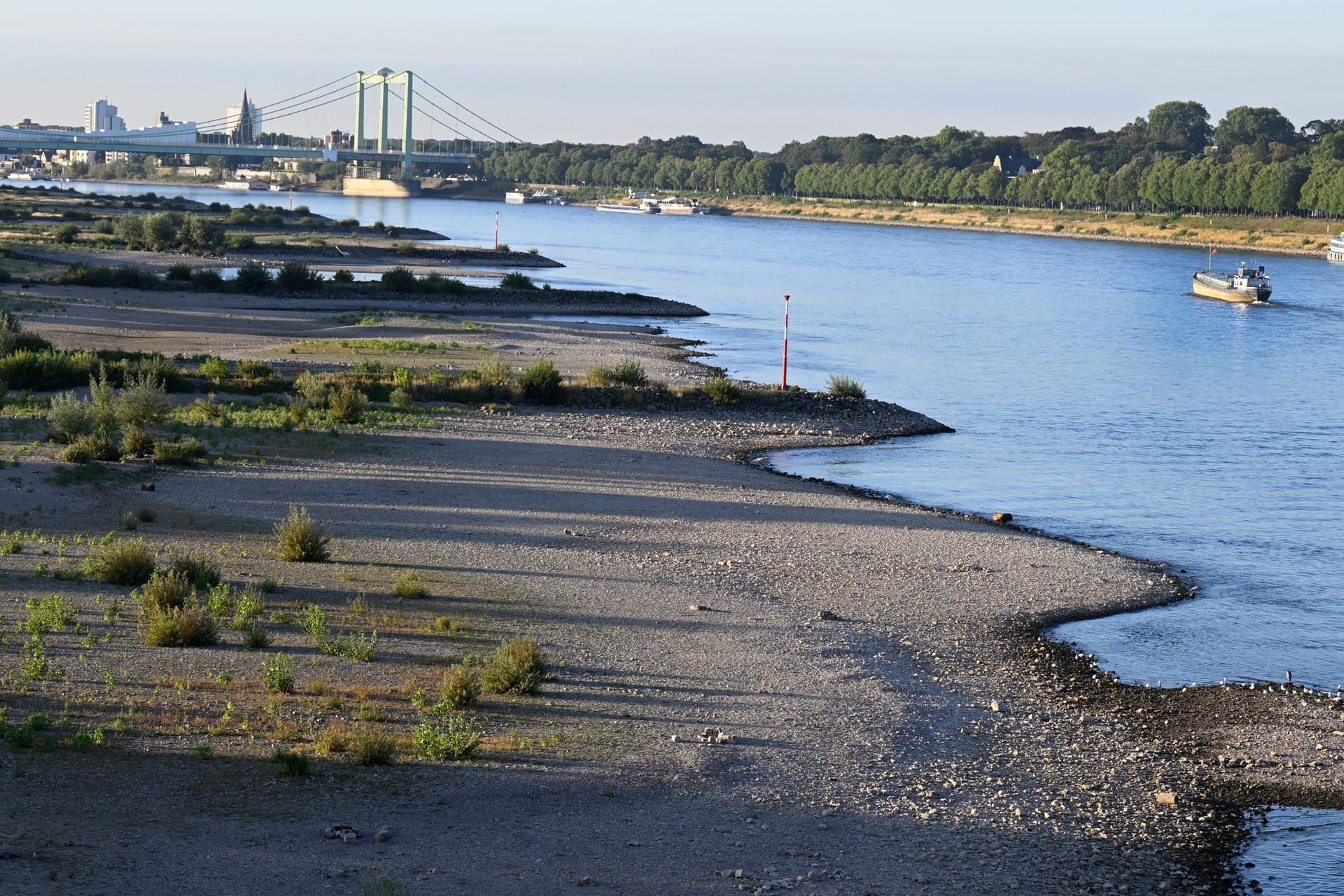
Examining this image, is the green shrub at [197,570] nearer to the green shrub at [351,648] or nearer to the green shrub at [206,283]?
the green shrub at [351,648]

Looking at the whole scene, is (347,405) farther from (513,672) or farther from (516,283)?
(516,283)

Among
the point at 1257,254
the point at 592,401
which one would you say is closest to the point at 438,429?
the point at 592,401

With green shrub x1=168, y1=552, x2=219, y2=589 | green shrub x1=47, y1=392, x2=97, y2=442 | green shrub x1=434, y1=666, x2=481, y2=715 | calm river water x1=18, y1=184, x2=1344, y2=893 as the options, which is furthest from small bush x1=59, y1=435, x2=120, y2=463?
calm river water x1=18, y1=184, x2=1344, y2=893

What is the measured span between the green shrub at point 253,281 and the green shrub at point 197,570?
39405 mm

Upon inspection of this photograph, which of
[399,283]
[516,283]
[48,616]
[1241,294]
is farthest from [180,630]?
[1241,294]

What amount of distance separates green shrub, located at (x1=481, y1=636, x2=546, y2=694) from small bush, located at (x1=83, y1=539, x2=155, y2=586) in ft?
14.3

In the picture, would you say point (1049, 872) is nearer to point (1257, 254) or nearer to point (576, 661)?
point (576, 661)

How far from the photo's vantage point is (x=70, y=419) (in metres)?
21.4

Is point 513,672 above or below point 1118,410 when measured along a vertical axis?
above

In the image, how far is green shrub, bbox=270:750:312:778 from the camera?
9883 mm

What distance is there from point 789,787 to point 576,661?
3.03 meters

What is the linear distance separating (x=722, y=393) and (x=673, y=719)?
1973cm

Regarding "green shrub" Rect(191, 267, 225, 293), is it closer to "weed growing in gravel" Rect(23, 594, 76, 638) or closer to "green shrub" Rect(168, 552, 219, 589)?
"green shrub" Rect(168, 552, 219, 589)

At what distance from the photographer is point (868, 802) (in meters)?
10.5
